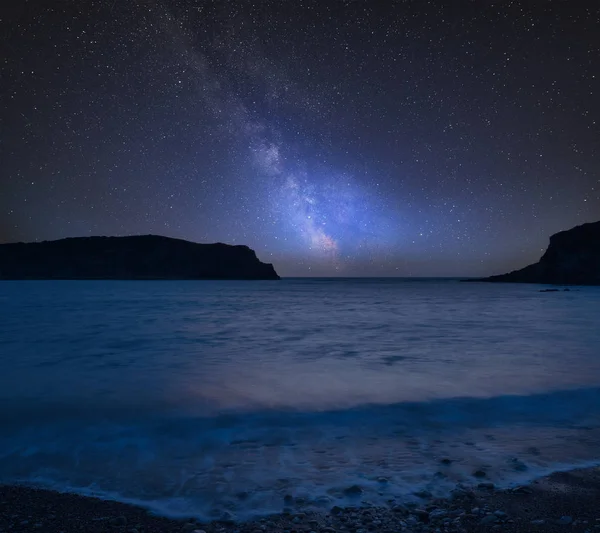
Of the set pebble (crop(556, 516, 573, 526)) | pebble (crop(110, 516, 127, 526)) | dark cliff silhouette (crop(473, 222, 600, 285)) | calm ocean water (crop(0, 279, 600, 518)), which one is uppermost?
dark cliff silhouette (crop(473, 222, 600, 285))

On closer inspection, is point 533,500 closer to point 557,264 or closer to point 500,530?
point 500,530

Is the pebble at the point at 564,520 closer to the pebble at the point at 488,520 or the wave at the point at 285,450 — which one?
the pebble at the point at 488,520

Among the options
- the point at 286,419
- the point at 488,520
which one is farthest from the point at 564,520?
the point at 286,419

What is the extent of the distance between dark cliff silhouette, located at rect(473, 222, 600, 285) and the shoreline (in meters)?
108

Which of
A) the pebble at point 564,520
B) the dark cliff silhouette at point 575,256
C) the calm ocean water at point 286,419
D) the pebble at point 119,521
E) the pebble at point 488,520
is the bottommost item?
the calm ocean water at point 286,419

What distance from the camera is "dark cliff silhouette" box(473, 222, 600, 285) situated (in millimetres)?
94875

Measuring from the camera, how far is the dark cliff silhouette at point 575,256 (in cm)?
9488

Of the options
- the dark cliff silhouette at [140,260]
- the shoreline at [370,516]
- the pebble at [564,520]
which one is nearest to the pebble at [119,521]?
the shoreline at [370,516]

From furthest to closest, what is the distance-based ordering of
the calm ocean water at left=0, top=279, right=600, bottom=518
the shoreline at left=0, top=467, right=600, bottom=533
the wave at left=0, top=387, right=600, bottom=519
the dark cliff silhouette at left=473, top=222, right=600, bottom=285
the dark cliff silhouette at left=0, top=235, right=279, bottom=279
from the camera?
the dark cliff silhouette at left=0, top=235, right=279, bottom=279 → the dark cliff silhouette at left=473, top=222, right=600, bottom=285 → the calm ocean water at left=0, top=279, right=600, bottom=518 → the wave at left=0, top=387, right=600, bottom=519 → the shoreline at left=0, top=467, right=600, bottom=533

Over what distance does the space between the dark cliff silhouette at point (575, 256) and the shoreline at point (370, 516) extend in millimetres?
108158

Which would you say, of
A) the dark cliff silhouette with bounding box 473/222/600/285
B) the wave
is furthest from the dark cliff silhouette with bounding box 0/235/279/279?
the wave

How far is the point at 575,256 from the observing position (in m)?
97.3

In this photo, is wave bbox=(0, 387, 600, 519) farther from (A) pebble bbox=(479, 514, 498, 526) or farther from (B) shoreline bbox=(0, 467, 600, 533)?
→ (A) pebble bbox=(479, 514, 498, 526)

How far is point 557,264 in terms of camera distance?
102 m
